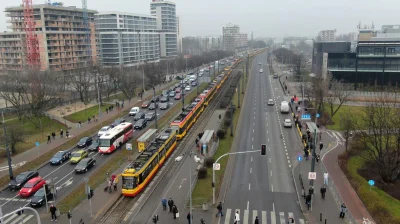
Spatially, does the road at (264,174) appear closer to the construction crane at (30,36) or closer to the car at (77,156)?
the car at (77,156)

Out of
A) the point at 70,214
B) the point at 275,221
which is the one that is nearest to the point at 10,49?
the point at 70,214

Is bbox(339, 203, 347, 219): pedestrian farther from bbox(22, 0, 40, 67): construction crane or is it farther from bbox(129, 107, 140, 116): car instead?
bbox(22, 0, 40, 67): construction crane

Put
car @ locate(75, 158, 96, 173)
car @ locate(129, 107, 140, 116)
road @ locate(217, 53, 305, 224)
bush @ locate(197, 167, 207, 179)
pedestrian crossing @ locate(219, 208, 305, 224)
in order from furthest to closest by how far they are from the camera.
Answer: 1. car @ locate(129, 107, 140, 116)
2. car @ locate(75, 158, 96, 173)
3. bush @ locate(197, 167, 207, 179)
4. road @ locate(217, 53, 305, 224)
5. pedestrian crossing @ locate(219, 208, 305, 224)

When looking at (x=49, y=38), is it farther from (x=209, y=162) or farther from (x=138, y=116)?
(x=209, y=162)

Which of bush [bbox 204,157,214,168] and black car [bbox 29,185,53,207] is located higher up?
bush [bbox 204,157,214,168]

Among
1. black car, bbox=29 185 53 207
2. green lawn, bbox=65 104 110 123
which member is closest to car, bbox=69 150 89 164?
black car, bbox=29 185 53 207

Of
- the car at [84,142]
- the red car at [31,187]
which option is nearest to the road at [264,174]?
the red car at [31,187]

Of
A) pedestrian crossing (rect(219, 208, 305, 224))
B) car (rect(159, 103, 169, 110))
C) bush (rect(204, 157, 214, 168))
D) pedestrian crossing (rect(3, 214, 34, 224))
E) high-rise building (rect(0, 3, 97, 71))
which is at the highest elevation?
high-rise building (rect(0, 3, 97, 71))
